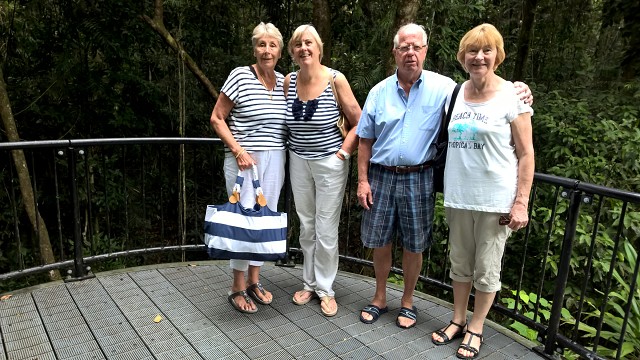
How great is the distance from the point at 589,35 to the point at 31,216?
383 inches

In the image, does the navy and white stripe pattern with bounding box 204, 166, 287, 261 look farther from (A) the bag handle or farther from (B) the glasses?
(B) the glasses

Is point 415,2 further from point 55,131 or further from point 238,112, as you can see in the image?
point 55,131

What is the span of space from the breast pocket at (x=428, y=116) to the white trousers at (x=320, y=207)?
581 mm

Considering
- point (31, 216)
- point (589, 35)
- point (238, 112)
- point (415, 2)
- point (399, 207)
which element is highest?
point (589, 35)

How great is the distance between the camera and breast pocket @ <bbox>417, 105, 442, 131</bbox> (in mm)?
2623

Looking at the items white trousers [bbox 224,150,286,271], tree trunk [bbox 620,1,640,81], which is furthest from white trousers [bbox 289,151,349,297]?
tree trunk [bbox 620,1,640,81]

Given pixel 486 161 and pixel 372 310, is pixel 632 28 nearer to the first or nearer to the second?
pixel 486 161

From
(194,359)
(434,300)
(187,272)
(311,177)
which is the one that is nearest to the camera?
(194,359)

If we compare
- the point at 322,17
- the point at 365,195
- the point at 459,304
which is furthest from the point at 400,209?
the point at 322,17

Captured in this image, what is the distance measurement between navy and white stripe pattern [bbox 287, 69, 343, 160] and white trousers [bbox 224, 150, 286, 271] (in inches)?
6.6

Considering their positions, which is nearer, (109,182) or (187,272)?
(187,272)

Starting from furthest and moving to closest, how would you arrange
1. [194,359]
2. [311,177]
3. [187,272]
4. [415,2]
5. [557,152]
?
[557,152] → [415,2] → [187,272] → [311,177] → [194,359]

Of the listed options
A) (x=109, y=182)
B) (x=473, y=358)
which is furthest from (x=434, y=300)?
(x=109, y=182)

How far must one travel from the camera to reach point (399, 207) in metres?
2.78
